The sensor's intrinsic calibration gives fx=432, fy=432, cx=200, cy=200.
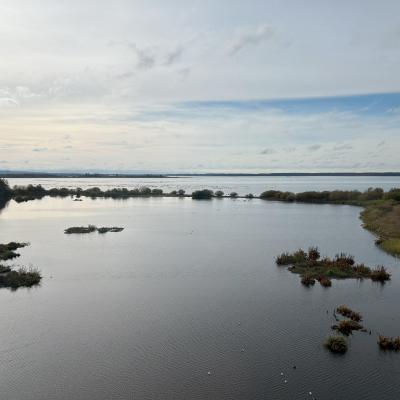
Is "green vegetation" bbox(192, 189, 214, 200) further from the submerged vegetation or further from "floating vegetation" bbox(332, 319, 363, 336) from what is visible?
"floating vegetation" bbox(332, 319, 363, 336)

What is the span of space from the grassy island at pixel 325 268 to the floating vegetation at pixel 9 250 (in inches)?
745

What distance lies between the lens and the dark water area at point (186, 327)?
13125 mm

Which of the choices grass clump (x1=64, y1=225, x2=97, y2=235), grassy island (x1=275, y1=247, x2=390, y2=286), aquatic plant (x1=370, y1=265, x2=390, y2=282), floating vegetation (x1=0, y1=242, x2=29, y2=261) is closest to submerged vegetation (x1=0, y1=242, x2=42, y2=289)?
floating vegetation (x1=0, y1=242, x2=29, y2=261)

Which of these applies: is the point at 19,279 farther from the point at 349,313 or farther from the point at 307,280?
the point at 349,313

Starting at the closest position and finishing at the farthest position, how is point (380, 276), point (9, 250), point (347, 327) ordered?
1. point (347, 327)
2. point (380, 276)
3. point (9, 250)

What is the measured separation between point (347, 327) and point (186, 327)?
6409 millimetres

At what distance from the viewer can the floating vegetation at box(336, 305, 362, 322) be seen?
1849cm

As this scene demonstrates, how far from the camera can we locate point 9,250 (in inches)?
1303

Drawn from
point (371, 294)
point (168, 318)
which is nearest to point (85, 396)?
point (168, 318)

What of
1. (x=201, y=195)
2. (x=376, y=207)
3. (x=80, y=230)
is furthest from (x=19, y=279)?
(x=201, y=195)

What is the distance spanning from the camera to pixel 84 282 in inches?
968

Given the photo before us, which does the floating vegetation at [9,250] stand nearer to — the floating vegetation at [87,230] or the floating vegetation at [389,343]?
the floating vegetation at [87,230]

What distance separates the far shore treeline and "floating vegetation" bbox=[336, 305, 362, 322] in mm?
16107

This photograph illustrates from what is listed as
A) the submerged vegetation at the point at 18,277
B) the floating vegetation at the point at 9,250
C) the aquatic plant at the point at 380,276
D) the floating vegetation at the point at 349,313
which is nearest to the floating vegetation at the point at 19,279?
the submerged vegetation at the point at 18,277
